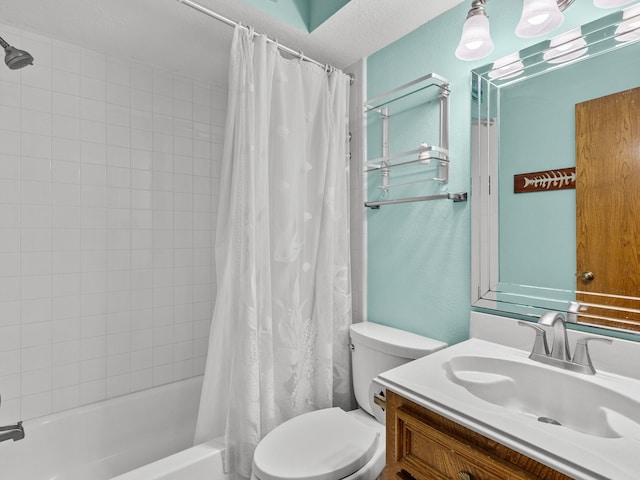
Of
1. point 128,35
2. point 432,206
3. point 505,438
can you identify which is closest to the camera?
point 505,438

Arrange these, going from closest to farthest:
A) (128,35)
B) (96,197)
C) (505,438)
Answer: (505,438)
(128,35)
(96,197)

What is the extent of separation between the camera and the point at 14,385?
1550 mm

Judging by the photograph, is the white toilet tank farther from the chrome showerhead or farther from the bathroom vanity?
the chrome showerhead

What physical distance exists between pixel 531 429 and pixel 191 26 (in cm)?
183

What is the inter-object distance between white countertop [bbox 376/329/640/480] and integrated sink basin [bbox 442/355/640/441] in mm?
21

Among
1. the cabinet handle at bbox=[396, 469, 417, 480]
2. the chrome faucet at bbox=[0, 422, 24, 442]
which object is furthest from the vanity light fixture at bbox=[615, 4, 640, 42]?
the chrome faucet at bbox=[0, 422, 24, 442]

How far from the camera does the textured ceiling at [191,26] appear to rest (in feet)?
4.56

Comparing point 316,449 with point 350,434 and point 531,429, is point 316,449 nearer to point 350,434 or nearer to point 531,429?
point 350,434

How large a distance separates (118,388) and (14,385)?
43 cm

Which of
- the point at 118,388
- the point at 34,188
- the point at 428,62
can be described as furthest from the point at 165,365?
the point at 428,62

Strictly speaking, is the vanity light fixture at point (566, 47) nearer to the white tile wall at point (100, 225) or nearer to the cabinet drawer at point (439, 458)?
the cabinet drawer at point (439, 458)

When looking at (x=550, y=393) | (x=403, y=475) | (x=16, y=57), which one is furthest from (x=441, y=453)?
(x=16, y=57)

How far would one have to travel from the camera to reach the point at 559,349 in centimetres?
100

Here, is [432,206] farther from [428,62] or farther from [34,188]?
[34,188]
